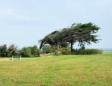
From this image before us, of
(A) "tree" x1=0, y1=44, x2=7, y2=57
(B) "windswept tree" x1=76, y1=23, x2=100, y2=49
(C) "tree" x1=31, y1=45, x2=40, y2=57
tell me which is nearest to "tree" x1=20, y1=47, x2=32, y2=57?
(C) "tree" x1=31, y1=45, x2=40, y2=57

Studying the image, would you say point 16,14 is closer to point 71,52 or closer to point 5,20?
point 5,20

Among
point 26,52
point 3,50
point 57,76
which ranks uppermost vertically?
point 3,50

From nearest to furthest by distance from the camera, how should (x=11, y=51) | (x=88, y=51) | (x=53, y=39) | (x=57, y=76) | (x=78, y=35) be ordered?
(x=57, y=76)
(x=11, y=51)
(x=88, y=51)
(x=78, y=35)
(x=53, y=39)

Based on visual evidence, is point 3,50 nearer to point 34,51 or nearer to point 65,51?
point 34,51

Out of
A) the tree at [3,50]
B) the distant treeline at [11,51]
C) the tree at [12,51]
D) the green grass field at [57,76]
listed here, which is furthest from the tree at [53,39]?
the green grass field at [57,76]

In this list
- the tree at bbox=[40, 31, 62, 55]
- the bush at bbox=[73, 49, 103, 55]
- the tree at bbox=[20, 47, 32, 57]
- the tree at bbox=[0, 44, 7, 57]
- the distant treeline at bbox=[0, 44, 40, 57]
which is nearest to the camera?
the tree at bbox=[20, 47, 32, 57]

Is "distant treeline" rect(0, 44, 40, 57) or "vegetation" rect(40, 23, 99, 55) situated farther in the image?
"vegetation" rect(40, 23, 99, 55)

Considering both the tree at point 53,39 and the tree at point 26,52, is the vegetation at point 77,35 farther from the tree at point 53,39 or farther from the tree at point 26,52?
the tree at point 26,52

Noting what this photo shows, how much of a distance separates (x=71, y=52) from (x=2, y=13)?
14.7m

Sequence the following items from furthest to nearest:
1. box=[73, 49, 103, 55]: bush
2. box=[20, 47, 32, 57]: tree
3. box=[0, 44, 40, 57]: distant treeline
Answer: box=[73, 49, 103, 55]: bush
box=[0, 44, 40, 57]: distant treeline
box=[20, 47, 32, 57]: tree

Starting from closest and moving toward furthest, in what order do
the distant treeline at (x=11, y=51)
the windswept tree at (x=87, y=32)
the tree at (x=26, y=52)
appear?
the tree at (x=26, y=52), the distant treeline at (x=11, y=51), the windswept tree at (x=87, y=32)

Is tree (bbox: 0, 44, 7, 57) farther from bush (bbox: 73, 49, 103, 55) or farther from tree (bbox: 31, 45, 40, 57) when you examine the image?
bush (bbox: 73, 49, 103, 55)

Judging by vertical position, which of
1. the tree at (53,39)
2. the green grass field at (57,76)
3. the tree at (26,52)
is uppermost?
the tree at (53,39)

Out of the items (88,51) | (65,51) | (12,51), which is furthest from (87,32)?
(12,51)
